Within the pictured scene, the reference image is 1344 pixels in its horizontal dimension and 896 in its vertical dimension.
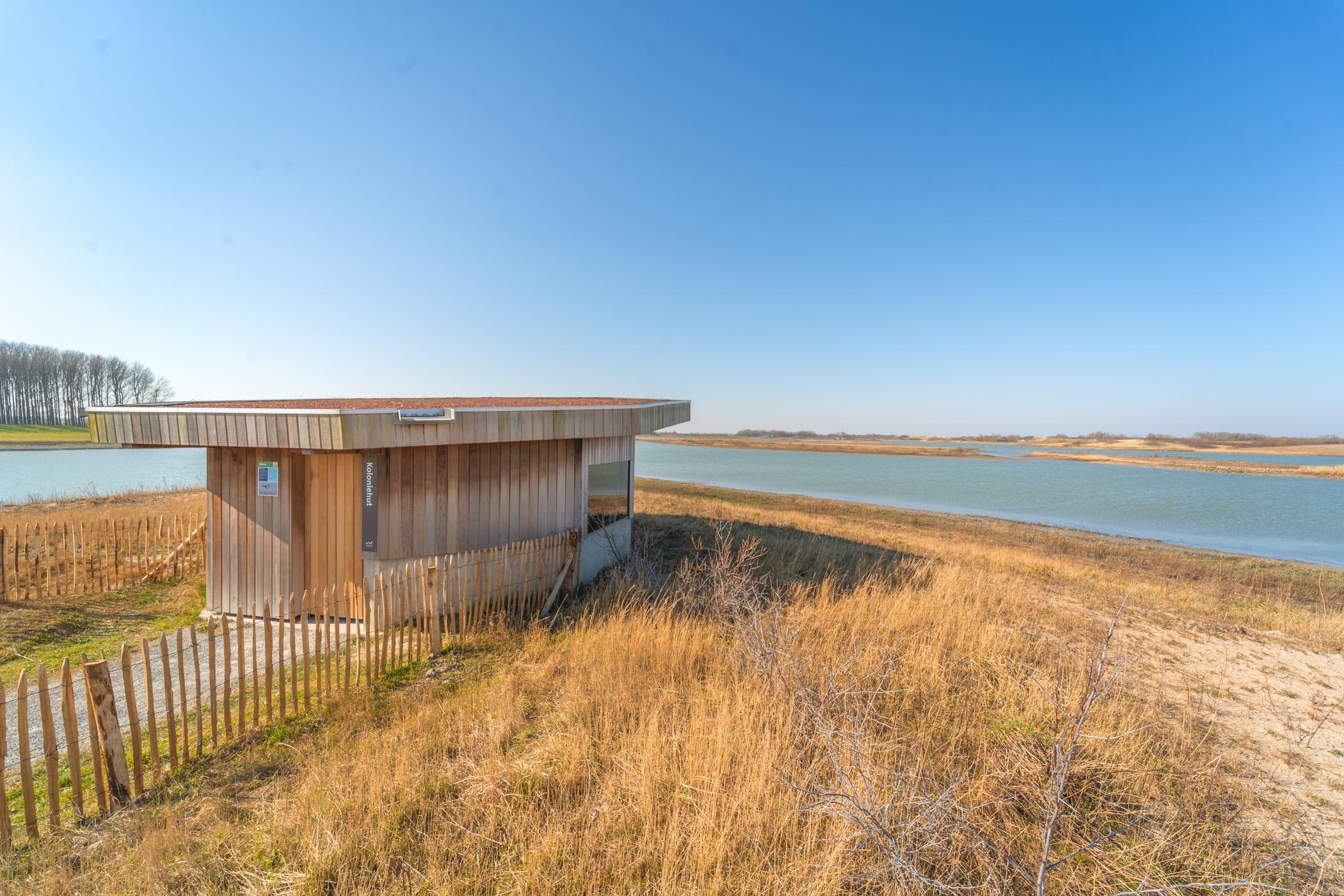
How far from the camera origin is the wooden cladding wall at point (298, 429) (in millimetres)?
5742

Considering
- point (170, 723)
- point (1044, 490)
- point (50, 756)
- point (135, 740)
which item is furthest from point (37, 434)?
point (1044, 490)

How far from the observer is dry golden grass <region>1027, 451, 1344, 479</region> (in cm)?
4875

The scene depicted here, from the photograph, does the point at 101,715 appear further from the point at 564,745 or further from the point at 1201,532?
the point at 1201,532

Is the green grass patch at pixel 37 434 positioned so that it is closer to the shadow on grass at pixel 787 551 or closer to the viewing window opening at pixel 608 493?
the shadow on grass at pixel 787 551

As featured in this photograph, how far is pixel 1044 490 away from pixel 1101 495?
3.33 m

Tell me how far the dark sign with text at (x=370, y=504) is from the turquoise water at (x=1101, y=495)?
1023 inches

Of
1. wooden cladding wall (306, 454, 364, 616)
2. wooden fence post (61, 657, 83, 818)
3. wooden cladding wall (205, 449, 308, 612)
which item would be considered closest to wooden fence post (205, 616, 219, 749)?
wooden fence post (61, 657, 83, 818)

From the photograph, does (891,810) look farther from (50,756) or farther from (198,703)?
(50,756)

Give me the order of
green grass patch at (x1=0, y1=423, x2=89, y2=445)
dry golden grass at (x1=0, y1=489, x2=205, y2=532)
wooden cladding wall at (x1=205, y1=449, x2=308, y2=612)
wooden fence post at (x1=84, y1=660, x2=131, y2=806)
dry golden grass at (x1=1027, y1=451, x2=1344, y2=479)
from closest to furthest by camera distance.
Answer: wooden fence post at (x1=84, y1=660, x2=131, y2=806) → wooden cladding wall at (x1=205, y1=449, x2=308, y2=612) → dry golden grass at (x1=0, y1=489, x2=205, y2=532) → green grass patch at (x1=0, y1=423, x2=89, y2=445) → dry golden grass at (x1=1027, y1=451, x2=1344, y2=479)

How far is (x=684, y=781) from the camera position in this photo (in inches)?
130

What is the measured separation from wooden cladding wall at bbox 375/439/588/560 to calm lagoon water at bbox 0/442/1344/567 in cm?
2207

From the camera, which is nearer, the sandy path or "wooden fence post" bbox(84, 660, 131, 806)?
"wooden fence post" bbox(84, 660, 131, 806)

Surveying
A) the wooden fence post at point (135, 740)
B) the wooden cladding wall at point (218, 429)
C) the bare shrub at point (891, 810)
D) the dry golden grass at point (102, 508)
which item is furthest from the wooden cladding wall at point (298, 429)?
the dry golden grass at point (102, 508)

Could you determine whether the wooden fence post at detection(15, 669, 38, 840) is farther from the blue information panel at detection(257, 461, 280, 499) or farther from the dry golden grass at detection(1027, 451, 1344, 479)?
the dry golden grass at detection(1027, 451, 1344, 479)
